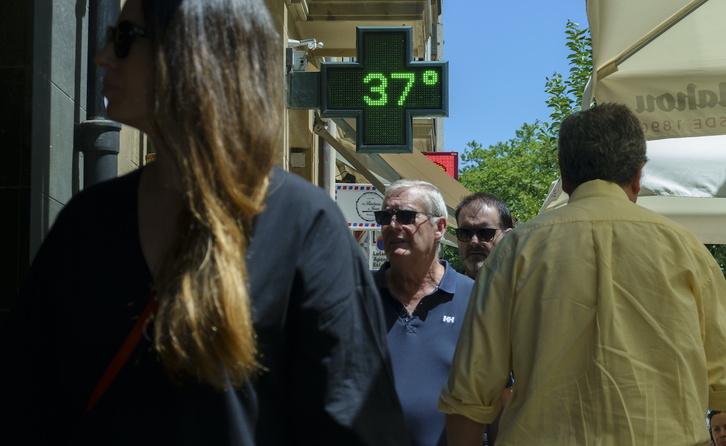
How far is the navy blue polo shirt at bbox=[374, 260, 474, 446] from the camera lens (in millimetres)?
4547

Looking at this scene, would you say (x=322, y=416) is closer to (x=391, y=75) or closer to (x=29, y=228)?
(x=29, y=228)

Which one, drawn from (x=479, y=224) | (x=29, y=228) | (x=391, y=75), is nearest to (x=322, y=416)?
(x=29, y=228)

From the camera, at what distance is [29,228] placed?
5.23m

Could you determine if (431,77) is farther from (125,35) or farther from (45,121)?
(125,35)

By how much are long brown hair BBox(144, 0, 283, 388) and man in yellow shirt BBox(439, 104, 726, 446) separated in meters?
1.69

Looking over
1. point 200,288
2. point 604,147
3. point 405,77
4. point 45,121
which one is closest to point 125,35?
point 200,288

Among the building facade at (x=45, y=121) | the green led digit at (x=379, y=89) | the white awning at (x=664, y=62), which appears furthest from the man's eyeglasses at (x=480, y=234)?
the green led digit at (x=379, y=89)

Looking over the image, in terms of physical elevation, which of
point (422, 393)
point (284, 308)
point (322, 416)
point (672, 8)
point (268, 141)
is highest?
point (672, 8)

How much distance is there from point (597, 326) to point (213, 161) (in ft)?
6.07

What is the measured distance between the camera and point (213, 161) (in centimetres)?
184

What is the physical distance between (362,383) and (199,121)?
0.52 metres

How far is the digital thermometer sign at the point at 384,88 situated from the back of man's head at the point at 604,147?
483 cm

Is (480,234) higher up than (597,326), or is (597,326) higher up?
(480,234)

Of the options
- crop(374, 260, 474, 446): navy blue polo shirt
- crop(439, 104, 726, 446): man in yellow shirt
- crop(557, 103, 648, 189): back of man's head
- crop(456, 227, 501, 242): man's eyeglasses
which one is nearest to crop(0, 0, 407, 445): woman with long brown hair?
crop(439, 104, 726, 446): man in yellow shirt
